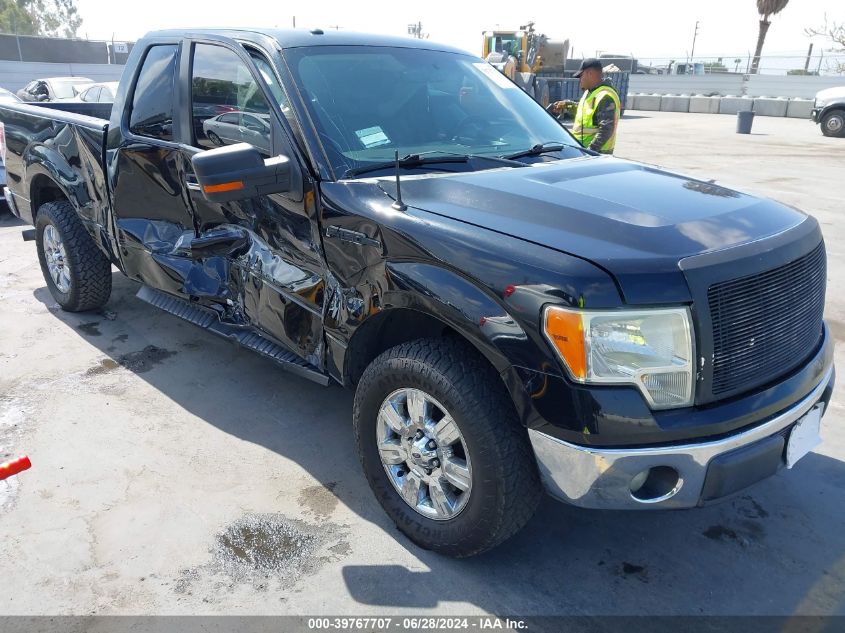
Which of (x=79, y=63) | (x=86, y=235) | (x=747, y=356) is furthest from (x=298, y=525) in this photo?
(x=79, y=63)

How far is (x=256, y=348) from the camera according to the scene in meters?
3.52

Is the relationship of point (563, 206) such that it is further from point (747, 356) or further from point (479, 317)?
point (747, 356)

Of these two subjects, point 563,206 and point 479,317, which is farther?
point 563,206

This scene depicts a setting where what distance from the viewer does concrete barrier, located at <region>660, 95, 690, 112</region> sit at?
31.5m

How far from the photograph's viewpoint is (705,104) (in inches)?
1209

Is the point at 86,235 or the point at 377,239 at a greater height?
the point at 377,239

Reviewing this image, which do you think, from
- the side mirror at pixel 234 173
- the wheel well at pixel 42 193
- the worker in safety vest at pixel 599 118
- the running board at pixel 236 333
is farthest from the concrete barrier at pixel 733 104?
the side mirror at pixel 234 173

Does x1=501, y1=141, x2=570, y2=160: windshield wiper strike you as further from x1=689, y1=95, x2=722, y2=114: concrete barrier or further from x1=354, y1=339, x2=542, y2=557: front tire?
x1=689, y1=95, x2=722, y2=114: concrete barrier

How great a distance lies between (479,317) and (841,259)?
6029 millimetres

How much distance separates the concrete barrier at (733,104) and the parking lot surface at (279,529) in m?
29.2

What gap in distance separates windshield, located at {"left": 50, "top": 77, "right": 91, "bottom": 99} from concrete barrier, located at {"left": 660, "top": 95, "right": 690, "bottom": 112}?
25.6 meters

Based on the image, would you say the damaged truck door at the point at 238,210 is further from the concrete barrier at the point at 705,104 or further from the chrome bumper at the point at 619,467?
the concrete barrier at the point at 705,104

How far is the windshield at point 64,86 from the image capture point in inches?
587

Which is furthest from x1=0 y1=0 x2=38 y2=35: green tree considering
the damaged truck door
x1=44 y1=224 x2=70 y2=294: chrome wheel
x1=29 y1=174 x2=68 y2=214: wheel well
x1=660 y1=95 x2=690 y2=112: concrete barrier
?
the damaged truck door
